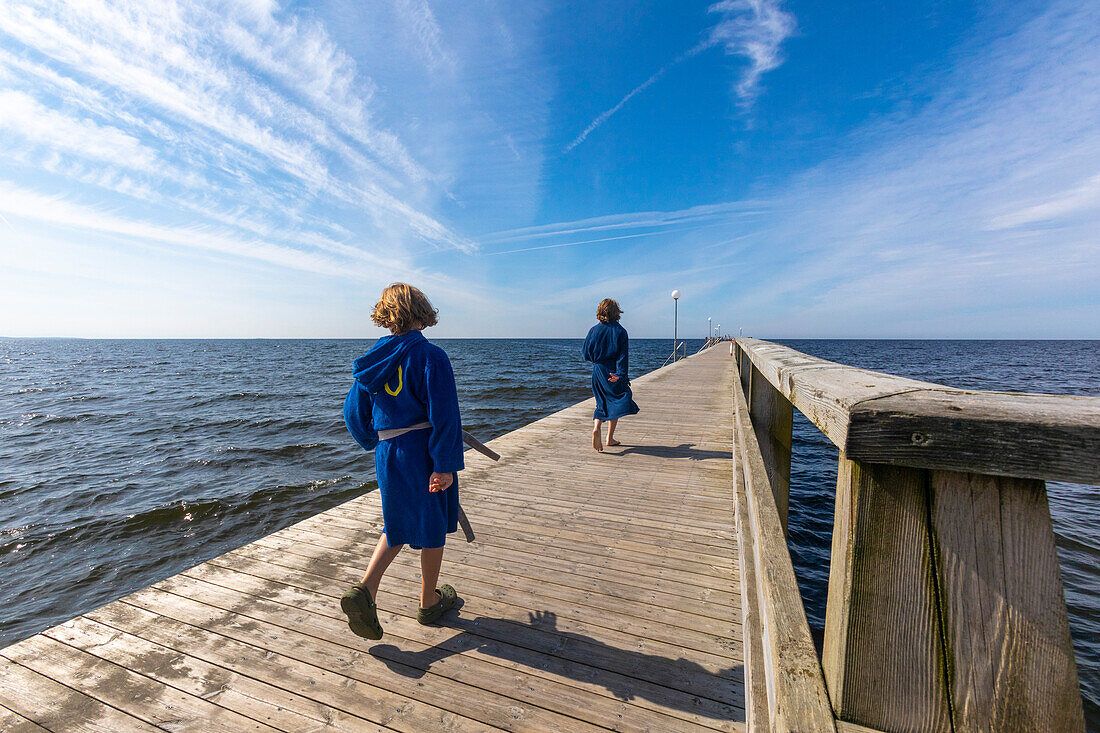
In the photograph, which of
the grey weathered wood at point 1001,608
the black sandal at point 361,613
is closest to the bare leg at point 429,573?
the black sandal at point 361,613

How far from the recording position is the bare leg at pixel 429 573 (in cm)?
244

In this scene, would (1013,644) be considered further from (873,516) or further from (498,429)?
(498,429)

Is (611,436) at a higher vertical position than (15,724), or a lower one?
higher

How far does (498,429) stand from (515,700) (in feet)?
35.5

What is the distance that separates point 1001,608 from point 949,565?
0.08 meters

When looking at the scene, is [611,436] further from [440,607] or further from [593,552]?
[440,607]

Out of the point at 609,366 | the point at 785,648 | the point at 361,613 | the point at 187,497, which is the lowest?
the point at 187,497

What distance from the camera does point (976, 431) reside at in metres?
0.69

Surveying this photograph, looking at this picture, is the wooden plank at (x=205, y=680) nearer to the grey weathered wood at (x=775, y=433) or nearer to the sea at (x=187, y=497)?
the sea at (x=187, y=497)

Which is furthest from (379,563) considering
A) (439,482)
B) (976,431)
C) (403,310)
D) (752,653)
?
(976,431)

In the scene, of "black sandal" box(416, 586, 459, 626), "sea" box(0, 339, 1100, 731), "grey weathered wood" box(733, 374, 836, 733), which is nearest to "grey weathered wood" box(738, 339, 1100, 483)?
"grey weathered wood" box(733, 374, 836, 733)

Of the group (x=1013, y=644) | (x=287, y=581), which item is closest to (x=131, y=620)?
(x=287, y=581)

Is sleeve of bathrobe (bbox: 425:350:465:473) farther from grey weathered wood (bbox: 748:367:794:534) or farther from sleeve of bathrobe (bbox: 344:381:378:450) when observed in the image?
grey weathered wood (bbox: 748:367:794:534)

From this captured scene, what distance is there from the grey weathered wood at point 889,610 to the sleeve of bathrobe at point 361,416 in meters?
2.17
